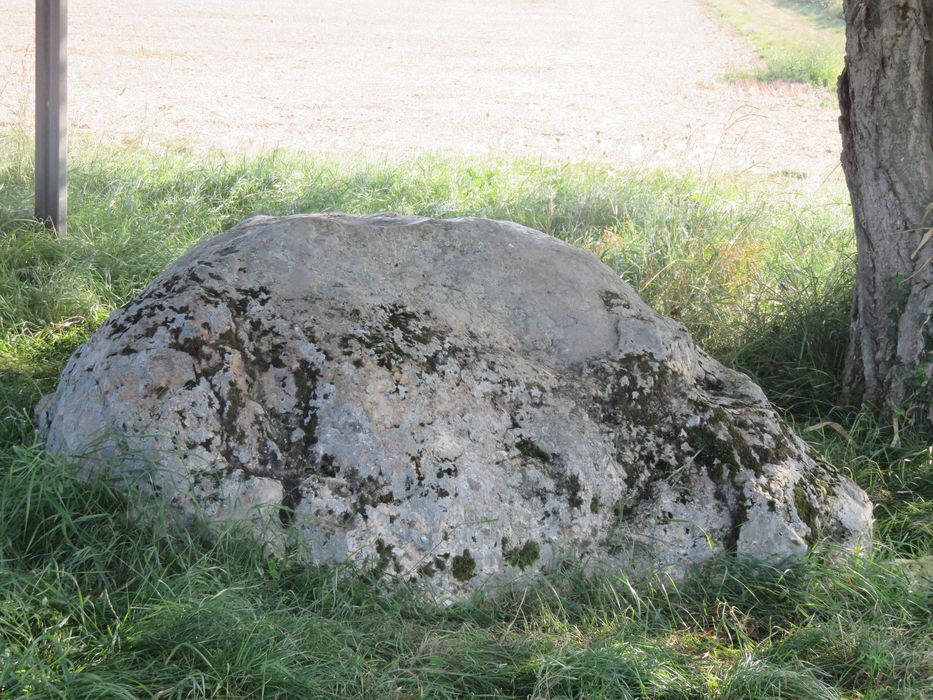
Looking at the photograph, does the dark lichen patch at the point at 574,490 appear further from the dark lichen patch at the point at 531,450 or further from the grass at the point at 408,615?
the grass at the point at 408,615

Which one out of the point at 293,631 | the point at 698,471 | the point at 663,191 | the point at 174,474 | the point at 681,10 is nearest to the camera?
the point at 293,631

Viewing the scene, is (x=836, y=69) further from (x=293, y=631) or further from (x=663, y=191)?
(x=293, y=631)

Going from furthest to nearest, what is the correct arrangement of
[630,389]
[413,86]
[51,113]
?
[413,86] → [51,113] → [630,389]

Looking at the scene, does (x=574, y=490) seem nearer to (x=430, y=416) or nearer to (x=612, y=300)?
(x=430, y=416)

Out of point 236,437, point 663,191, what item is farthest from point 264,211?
point 236,437

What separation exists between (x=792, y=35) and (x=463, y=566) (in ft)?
77.0

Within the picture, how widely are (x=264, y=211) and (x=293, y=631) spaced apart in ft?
15.0

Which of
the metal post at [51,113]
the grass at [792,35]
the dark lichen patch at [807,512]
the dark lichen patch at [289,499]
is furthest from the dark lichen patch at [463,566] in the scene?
the grass at [792,35]

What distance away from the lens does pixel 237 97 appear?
544 inches

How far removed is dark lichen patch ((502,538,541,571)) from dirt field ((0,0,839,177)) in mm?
4567

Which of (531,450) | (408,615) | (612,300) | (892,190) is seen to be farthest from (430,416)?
(892,190)

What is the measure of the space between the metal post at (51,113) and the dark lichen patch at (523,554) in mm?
4002

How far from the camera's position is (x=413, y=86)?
1617 centimetres

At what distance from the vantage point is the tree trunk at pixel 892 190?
3.88 m
